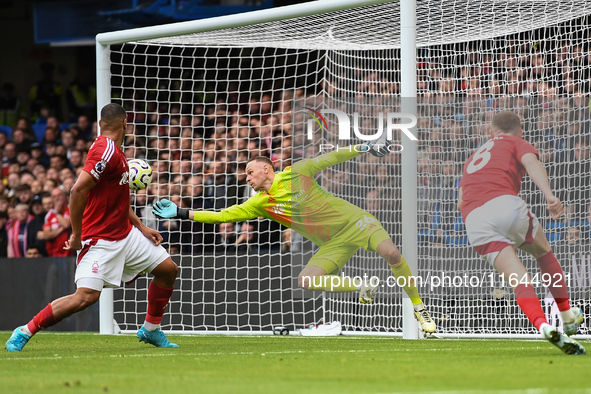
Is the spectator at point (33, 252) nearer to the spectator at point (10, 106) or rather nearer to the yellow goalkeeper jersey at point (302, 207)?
the yellow goalkeeper jersey at point (302, 207)

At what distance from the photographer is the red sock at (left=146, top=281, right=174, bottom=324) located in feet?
24.1

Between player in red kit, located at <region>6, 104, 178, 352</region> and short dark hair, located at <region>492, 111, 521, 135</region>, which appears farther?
short dark hair, located at <region>492, 111, 521, 135</region>

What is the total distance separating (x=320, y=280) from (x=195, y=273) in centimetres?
244

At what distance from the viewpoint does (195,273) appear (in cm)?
1109

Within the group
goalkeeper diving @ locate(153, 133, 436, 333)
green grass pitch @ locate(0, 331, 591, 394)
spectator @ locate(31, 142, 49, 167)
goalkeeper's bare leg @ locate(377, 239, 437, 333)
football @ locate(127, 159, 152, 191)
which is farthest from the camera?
spectator @ locate(31, 142, 49, 167)

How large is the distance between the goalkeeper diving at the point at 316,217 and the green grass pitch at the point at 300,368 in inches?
48.3

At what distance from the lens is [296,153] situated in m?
11.2

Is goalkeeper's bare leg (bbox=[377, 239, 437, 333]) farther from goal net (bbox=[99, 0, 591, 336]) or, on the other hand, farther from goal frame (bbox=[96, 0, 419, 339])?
goal net (bbox=[99, 0, 591, 336])

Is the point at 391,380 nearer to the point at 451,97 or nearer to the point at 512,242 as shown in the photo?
the point at 512,242

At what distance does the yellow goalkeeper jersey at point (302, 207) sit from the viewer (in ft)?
29.7

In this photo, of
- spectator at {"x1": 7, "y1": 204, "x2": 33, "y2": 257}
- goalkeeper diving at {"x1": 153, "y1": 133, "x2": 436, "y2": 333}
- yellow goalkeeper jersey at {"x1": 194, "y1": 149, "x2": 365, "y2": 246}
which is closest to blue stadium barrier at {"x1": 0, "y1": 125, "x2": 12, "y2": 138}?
spectator at {"x1": 7, "y1": 204, "x2": 33, "y2": 257}

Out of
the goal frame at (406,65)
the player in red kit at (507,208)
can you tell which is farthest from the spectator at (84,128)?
the player in red kit at (507,208)

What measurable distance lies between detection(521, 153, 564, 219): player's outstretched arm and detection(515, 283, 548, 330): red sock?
0.59 meters

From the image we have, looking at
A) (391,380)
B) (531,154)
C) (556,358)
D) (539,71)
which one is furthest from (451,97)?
(391,380)
